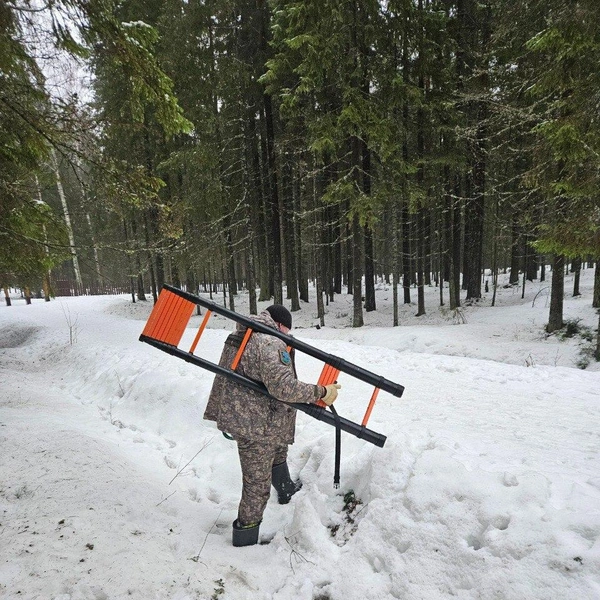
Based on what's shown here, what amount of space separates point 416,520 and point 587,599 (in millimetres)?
1187

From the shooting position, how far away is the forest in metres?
5.07

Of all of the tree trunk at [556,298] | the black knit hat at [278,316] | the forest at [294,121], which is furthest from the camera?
the tree trunk at [556,298]

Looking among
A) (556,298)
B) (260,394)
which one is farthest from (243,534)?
(556,298)

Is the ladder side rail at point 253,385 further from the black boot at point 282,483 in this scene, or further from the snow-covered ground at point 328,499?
the black boot at point 282,483

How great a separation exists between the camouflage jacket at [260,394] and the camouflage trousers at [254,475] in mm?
98

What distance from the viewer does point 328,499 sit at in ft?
12.3

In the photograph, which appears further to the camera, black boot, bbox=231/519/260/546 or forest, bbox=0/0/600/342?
forest, bbox=0/0/600/342

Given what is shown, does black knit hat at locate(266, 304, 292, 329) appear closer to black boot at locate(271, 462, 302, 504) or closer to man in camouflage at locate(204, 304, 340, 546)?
man in camouflage at locate(204, 304, 340, 546)

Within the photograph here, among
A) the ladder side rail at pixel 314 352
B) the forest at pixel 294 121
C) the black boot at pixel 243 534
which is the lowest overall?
the black boot at pixel 243 534

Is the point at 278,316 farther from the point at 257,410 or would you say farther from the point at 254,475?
the point at 254,475

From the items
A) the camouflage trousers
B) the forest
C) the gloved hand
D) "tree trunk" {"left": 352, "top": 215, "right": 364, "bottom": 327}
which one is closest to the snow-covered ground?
the camouflage trousers

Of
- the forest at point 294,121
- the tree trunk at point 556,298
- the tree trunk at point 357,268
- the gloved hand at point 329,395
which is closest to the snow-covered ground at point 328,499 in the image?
the gloved hand at point 329,395

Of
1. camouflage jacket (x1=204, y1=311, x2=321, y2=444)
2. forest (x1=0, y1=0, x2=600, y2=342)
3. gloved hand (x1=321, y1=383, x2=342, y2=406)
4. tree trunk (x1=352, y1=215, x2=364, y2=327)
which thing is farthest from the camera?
tree trunk (x1=352, y1=215, x2=364, y2=327)

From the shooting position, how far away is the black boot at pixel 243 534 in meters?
3.21
